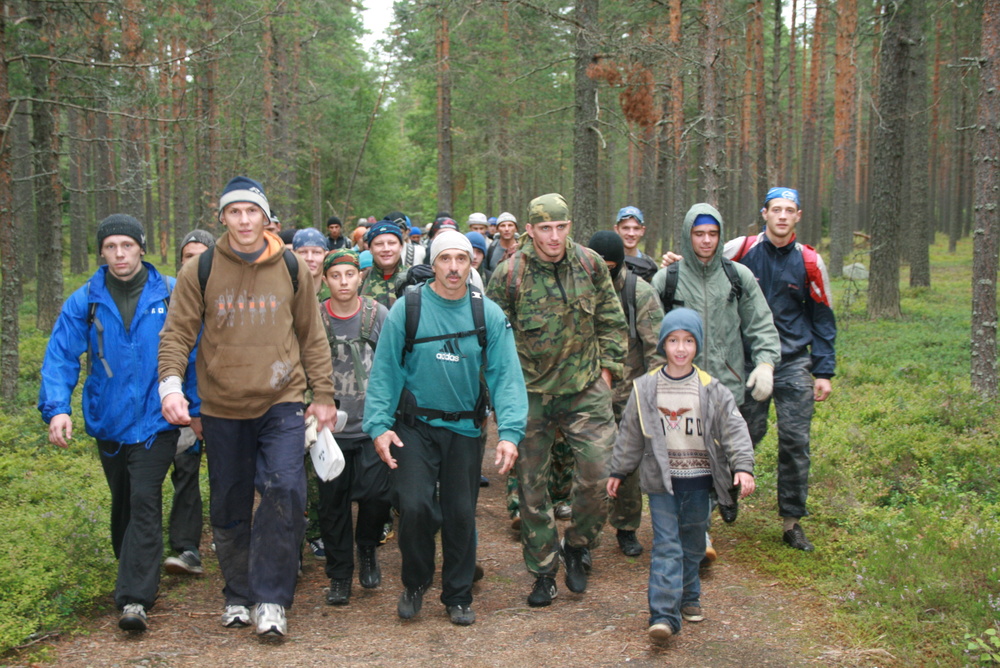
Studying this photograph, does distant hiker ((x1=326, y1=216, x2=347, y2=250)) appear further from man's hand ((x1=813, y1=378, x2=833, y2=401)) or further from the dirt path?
man's hand ((x1=813, y1=378, x2=833, y2=401))

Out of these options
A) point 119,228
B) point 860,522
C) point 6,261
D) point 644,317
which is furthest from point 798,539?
point 6,261

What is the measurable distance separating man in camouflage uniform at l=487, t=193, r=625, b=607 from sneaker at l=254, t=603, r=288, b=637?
156 centimetres

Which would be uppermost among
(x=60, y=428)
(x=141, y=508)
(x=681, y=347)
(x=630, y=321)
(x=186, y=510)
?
(x=630, y=321)

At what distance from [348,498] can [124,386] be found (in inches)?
59.5

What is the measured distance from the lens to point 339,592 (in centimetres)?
503

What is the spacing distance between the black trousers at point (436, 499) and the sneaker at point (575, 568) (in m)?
0.83

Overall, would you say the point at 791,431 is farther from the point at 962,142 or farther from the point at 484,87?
the point at 962,142

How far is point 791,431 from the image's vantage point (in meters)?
5.65

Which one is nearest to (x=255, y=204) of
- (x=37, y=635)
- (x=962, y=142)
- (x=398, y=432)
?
(x=398, y=432)

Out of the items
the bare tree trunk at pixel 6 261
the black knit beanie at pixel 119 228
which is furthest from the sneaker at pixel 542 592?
the bare tree trunk at pixel 6 261

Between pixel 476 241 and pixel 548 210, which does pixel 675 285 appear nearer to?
pixel 548 210

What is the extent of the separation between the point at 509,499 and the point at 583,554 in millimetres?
1728

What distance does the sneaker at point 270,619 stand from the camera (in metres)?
4.26

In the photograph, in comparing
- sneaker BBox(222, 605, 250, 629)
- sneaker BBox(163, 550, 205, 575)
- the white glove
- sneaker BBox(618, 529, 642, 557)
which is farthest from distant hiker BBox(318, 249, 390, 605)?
the white glove
